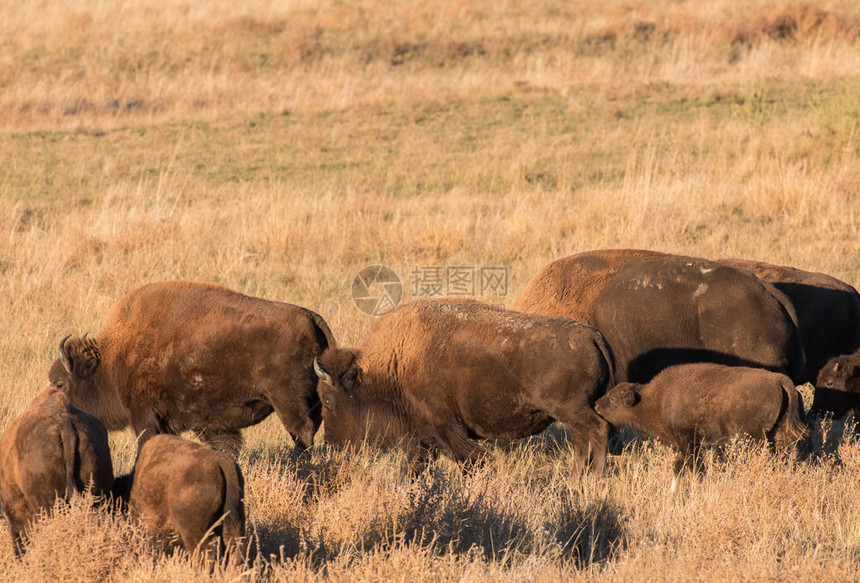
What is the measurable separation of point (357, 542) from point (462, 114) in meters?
18.2

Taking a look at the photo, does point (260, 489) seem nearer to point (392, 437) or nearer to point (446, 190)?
point (392, 437)

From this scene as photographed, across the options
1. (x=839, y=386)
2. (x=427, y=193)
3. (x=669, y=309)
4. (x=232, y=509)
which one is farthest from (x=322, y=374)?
(x=427, y=193)

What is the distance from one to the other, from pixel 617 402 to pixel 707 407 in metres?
0.64

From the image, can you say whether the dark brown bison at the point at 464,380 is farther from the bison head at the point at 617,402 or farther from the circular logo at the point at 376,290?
the circular logo at the point at 376,290

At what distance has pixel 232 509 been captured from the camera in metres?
4.56

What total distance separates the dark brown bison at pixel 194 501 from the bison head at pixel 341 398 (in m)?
2.47

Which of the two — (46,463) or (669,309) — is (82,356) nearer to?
(46,463)

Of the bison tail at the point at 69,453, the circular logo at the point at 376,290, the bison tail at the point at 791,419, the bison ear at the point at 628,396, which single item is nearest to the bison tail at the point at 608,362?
the bison ear at the point at 628,396

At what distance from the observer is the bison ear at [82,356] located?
7445 mm

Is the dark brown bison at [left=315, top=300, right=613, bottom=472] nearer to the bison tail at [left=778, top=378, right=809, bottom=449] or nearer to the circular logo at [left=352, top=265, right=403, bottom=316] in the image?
the bison tail at [left=778, top=378, right=809, bottom=449]

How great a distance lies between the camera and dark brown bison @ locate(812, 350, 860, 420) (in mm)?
7637

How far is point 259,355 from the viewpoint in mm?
7227

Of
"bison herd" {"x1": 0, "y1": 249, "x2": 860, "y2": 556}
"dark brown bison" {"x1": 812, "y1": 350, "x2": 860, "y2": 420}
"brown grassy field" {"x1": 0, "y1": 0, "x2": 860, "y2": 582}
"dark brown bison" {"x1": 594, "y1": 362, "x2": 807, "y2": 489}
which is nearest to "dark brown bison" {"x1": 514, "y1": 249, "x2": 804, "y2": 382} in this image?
"bison herd" {"x1": 0, "y1": 249, "x2": 860, "y2": 556}

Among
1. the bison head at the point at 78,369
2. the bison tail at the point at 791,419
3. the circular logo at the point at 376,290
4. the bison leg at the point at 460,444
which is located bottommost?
the circular logo at the point at 376,290
